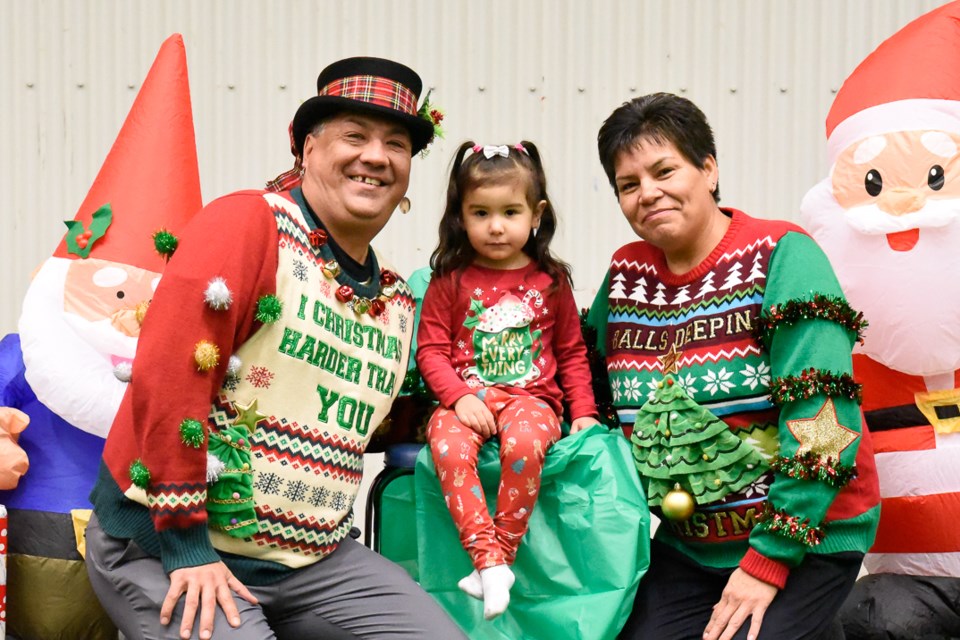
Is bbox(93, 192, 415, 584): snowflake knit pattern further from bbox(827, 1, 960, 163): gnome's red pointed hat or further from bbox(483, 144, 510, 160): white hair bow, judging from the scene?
bbox(827, 1, 960, 163): gnome's red pointed hat

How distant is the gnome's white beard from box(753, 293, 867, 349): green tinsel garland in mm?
1518

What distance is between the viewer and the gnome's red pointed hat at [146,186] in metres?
Answer: 2.74

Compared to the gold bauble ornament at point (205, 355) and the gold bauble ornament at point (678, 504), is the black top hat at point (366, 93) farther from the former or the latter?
the gold bauble ornament at point (678, 504)

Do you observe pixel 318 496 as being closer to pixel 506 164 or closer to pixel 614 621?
pixel 614 621

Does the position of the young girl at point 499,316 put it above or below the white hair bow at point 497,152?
below

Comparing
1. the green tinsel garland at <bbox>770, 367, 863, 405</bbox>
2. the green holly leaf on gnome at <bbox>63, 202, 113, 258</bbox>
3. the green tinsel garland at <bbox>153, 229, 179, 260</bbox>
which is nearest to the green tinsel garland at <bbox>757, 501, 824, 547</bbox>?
the green tinsel garland at <bbox>770, 367, 863, 405</bbox>

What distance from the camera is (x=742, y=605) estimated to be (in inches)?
85.1

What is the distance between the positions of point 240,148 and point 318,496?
8.87ft

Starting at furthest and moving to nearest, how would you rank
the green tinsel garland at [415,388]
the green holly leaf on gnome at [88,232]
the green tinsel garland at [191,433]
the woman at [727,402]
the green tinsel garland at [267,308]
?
the green holly leaf on gnome at [88,232], the green tinsel garland at [415,388], the woman at [727,402], the green tinsel garland at [267,308], the green tinsel garland at [191,433]

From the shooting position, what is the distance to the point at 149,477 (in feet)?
6.24

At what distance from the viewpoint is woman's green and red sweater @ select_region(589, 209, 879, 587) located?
2121mm

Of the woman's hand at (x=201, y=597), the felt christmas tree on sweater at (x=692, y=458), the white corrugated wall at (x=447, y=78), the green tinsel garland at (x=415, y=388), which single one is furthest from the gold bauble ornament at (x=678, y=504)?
the white corrugated wall at (x=447, y=78)

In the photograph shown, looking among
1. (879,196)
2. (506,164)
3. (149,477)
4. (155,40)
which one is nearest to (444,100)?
(155,40)

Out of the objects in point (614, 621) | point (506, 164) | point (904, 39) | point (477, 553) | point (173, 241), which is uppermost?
point (904, 39)
